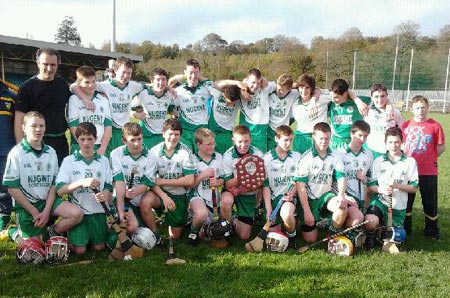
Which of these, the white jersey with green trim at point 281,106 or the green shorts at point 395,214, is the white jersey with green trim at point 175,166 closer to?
the white jersey with green trim at point 281,106

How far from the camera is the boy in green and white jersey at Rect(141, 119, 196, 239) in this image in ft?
15.8

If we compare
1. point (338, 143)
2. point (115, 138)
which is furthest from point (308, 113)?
point (115, 138)

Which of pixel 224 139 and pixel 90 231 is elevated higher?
pixel 224 139

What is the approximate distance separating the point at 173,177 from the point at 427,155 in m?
3.02

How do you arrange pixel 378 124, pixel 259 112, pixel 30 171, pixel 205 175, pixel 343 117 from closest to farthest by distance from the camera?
pixel 30 171, pixel 205 175, pixel 378 124, pixel 343 117, pixel 259 112

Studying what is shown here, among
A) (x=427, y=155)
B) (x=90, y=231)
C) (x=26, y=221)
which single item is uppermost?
(x=427, y=155)

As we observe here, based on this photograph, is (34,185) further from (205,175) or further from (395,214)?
(395,214)

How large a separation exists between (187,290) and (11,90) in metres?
3.24

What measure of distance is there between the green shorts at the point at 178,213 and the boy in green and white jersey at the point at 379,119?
2511 millimetres

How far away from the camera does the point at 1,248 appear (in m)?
4.38

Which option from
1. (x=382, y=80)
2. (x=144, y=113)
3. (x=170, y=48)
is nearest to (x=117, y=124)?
(x=144, y=113)

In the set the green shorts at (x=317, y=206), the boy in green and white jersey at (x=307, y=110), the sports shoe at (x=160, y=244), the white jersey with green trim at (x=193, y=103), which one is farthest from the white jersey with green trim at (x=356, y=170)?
the sports shoe at (x=160, y=244)

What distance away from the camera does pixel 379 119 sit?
5.59 metres

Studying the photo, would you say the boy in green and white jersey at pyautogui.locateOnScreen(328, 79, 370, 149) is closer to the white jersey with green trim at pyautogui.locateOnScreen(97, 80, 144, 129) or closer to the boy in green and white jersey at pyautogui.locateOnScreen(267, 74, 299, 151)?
the boy in green and white jersey at pyautogui.locateOnScreen(267, 74, 299, 151)
